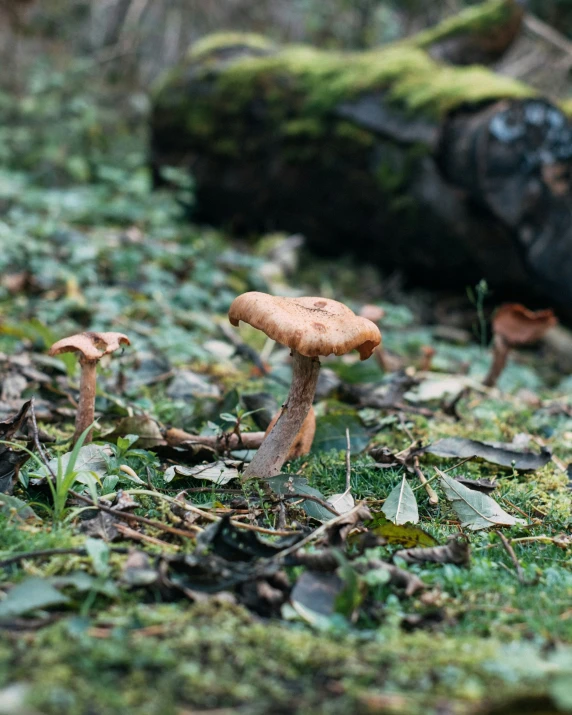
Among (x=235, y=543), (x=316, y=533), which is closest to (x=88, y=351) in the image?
(x=235, y=543)

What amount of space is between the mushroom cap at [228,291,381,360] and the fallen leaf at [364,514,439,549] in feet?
1.99

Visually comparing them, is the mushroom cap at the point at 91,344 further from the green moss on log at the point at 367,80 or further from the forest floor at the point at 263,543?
the green moss on log at the point at 367,80

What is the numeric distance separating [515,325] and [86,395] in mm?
2738

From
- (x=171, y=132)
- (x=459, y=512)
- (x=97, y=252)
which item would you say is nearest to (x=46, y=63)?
(x=171, y=132)

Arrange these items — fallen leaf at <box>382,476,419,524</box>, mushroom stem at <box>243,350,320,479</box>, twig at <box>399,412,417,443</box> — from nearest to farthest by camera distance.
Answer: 1. fallen leaf at <box>382,476,419,524</box>
2. mushroom stem at <box>243,350,320,479</box>
3. twig at <box>399,412,417,443</box>

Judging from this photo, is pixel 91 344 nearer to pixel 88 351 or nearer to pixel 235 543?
pixel 88 351

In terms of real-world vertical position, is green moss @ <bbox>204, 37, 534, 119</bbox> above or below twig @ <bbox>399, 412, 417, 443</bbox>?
above

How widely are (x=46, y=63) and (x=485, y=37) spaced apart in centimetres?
758

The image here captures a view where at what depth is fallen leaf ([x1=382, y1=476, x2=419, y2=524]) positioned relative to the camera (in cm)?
232

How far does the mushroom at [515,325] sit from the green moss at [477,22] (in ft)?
16.3

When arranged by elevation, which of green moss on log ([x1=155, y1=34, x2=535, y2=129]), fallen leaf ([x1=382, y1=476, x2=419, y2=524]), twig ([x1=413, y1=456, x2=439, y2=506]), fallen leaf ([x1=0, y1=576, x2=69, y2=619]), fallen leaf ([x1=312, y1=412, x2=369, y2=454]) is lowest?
fallen leaf ([x1=312, y1=412, x2=369, y2=454])

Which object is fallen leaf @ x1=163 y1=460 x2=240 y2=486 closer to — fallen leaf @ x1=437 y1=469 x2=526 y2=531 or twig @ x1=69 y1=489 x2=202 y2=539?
twig @ x1=69 y1=489 x2=202 y2=539

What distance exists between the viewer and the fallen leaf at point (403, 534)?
2170 mm

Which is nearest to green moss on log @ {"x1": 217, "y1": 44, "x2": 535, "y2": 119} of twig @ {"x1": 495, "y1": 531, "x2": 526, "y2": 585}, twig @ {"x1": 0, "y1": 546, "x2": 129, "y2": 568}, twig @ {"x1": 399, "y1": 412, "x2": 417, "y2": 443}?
twig @ {"x1": 399, "y1": 412, "x2": 417, "y2": 443}
